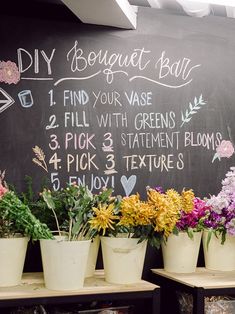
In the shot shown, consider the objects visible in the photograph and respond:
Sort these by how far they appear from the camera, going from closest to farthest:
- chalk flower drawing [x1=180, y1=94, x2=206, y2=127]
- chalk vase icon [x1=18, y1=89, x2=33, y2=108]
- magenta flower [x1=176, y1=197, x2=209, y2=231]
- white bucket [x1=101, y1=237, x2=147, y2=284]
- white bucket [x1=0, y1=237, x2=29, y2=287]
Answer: white bucket [x1=0, y1=237, x2=29, y2=287], white bucket [x1=101, y1=237, x2=147, y2=284], magenta flower [x1=176, y1=197, x2=209, y2=231], chalk vase icon [x1=18, y1=89, x2=33, y2=108], chalk flower drawing [x1=180, y1=94, x2=206, y2=127]

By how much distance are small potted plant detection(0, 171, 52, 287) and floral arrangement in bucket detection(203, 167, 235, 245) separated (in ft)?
2.90

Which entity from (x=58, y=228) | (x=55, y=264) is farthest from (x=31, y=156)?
(x=55, y=264)

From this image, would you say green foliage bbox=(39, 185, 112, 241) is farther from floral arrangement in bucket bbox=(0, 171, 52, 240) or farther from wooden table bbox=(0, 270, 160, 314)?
wooden table bbox=(0, 270, 160, 314)

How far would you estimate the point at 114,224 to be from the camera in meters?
2.45

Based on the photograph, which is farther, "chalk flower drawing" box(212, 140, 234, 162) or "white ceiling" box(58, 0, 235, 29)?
"chalk flower drawing" box(212, 140, 234, 162)

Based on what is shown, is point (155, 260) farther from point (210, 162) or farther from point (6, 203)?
point (6, 203)

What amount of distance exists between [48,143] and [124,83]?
567mm

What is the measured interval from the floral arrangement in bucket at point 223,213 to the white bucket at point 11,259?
99cm

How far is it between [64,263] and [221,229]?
0.91 m

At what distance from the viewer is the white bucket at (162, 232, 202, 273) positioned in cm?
270

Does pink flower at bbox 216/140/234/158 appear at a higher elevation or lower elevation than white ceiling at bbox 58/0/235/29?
lower

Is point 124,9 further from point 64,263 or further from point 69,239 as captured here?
point 64,263

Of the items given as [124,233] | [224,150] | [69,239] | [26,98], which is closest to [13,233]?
[69,239]

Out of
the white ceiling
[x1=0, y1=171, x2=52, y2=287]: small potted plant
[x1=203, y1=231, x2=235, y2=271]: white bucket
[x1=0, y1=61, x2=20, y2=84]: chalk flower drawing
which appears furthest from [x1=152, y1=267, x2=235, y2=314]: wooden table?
the white ceiling
